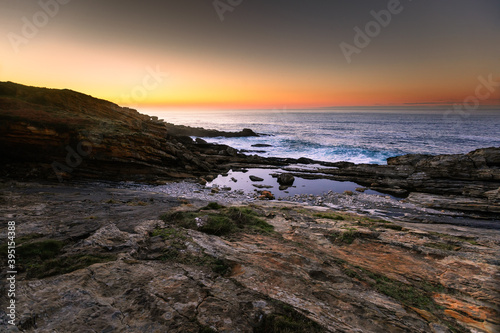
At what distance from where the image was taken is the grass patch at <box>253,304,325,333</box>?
4297mm

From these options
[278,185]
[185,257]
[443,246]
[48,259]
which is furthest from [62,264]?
[278,185]

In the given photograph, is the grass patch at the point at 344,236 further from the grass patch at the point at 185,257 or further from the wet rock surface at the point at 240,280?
the grass patch at the point at 185,257

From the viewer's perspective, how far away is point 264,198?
23.0 meters

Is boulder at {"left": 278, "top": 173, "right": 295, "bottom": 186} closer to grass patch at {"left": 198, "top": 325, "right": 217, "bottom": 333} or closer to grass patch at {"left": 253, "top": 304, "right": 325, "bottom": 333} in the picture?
grass patch at {"left": 253, "top": 304, "right": 325, "bottom": 333}

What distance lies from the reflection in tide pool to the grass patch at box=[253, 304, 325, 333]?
19.7 m

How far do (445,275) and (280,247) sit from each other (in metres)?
5.97

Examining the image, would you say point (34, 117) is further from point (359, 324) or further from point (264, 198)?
point (359, 324)

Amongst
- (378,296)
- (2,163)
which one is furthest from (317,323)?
(2,163)

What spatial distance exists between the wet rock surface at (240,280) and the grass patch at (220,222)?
0.97 feet

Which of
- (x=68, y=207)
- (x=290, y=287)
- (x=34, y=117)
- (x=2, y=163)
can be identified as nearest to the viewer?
(x=290, y=287)

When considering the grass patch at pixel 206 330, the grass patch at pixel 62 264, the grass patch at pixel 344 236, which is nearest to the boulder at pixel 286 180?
the grass patch at pixel 344 236

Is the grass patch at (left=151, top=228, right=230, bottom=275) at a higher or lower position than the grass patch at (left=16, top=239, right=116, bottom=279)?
lower

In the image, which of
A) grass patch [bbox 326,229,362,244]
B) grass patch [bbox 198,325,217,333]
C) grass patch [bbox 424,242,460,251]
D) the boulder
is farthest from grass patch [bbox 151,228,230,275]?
the boulder

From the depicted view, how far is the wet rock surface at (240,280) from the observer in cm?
444
